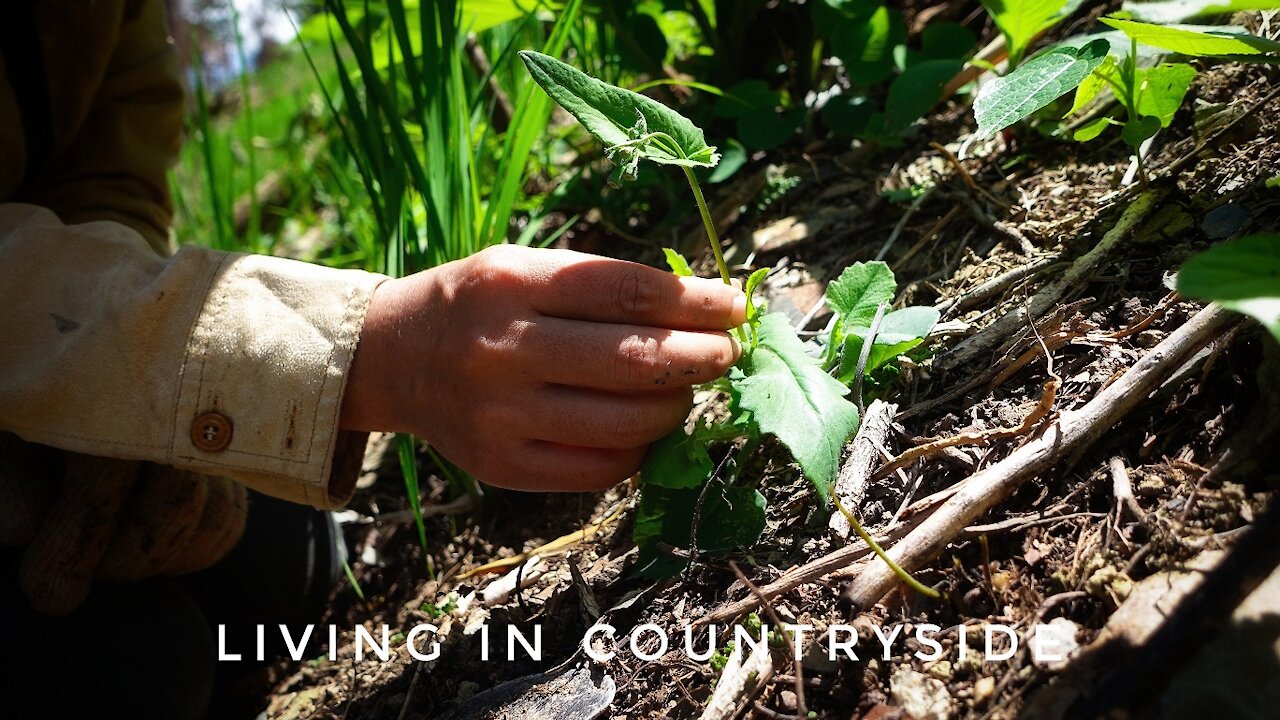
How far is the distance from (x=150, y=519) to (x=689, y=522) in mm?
747

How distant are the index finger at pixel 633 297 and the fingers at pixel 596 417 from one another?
8 cm

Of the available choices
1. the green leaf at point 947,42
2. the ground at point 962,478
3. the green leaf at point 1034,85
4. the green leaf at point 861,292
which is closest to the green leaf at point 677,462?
the ground at point 962,478

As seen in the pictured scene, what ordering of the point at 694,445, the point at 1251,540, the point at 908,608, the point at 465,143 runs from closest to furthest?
the point at 1251,540, the point at 908,608, the point at 694,445, the point at 465,143

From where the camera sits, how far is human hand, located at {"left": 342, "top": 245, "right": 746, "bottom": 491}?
864mm

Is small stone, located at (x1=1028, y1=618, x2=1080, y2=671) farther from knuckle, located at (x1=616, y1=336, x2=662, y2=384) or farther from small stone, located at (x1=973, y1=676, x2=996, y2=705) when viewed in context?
knuckle, located at (x1=616, y1=336, x2=662, y2=384)

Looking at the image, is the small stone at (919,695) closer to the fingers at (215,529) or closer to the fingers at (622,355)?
the fingers at (622,355)

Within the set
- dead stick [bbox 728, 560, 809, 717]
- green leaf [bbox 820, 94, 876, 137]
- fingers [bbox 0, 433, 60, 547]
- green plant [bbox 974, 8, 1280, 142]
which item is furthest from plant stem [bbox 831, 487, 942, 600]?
fingers [bbox 0, 433, 60, 547]

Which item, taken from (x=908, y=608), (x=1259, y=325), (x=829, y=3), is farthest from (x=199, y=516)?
(x=1259, y=325)

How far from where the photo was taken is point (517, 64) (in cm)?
168

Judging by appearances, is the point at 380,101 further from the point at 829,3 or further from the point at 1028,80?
the point at 1028,80

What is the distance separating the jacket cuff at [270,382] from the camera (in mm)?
998

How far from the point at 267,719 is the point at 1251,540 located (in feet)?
4.04

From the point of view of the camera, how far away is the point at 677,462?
36.1 inches

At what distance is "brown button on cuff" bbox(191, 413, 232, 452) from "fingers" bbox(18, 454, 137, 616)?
21cm
